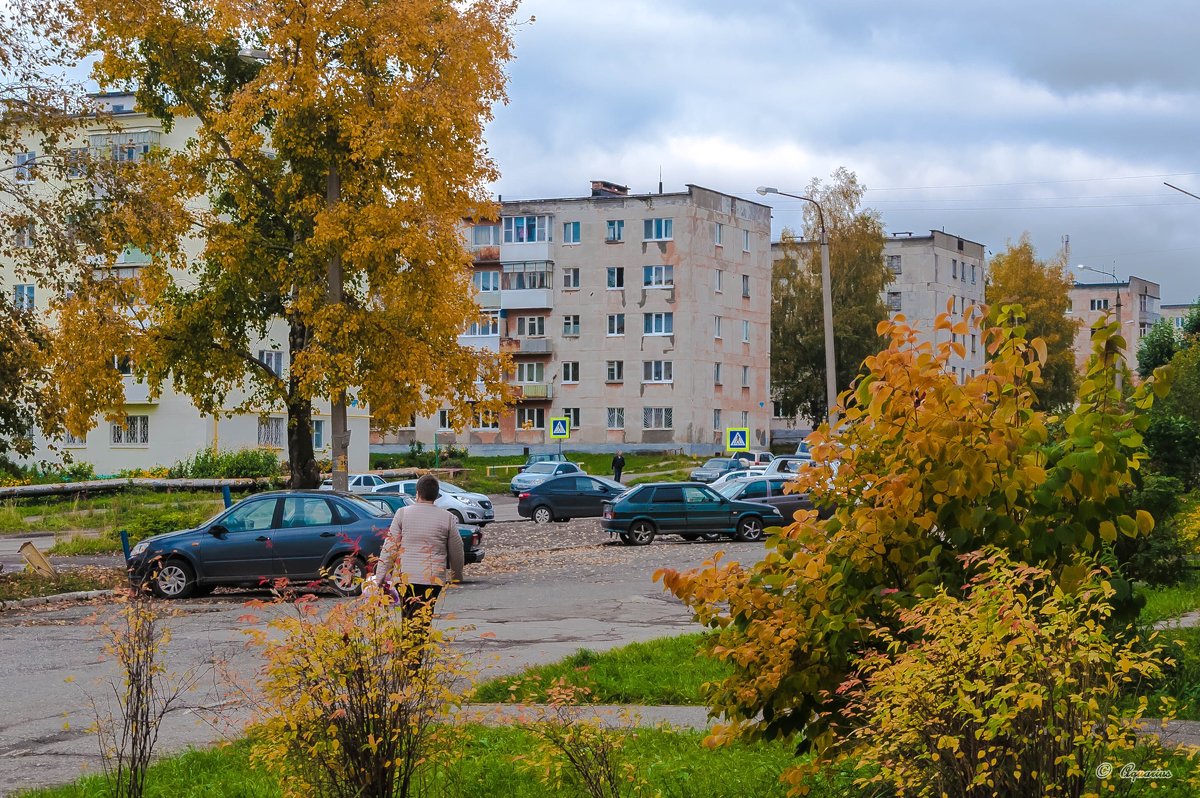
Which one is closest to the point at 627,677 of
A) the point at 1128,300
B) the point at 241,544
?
the point at 241,544

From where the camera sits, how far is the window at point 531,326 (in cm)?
8681

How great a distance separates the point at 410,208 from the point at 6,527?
731 inches

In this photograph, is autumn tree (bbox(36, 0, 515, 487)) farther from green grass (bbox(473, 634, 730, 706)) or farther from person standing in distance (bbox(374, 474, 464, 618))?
person standing in distance (bbox(374, 474, 464, 618))

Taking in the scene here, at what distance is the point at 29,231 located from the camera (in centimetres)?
2178

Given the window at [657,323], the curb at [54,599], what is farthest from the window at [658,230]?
the curb at [54,599]

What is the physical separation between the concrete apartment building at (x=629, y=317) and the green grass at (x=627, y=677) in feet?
222

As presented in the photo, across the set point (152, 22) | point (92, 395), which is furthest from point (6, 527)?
point (152, 22)

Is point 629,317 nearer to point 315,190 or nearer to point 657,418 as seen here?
point 657,418

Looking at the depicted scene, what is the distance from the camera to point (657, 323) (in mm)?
83188

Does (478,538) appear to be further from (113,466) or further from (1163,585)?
(113,466)

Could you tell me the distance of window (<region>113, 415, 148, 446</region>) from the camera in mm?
61594

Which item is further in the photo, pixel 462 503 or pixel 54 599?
pixel 462 503

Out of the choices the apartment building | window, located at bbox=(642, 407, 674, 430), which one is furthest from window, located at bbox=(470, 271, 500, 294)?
the apartment building

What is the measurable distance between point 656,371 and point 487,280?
13418 millimetres
